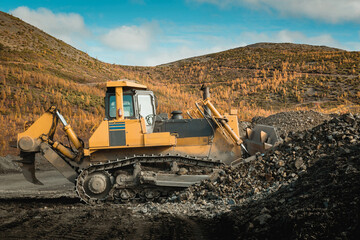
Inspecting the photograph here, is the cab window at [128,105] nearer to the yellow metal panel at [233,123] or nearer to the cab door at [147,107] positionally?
the cab door at [147,107]

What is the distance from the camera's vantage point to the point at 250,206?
7.23 metres

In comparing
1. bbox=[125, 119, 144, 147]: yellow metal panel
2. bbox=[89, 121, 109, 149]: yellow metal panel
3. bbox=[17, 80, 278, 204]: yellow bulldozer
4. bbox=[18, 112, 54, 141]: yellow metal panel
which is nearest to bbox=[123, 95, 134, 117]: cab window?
bbox=[17, 80, 278, 204]: yellow bulldozer

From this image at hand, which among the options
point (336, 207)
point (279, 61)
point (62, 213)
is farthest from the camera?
point (279, 61)

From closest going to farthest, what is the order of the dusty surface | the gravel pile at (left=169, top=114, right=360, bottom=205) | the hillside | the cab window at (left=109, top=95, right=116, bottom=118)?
1. the dusty surface
2. the gravel pile at (left=169, top=114, right=360, bottom=205)
3. the cab window at (left=109, top=95, right=116, bottom=118)
4. the hillside

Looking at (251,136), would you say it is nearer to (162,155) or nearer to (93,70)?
(162,155)

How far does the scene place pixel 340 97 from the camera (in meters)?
37.7

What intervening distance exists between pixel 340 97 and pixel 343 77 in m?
7.51

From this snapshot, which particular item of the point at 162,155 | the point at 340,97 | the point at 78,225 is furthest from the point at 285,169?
the point at 340,97

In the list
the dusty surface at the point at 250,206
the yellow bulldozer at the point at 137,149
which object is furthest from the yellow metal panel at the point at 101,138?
the dusty surface at the point at 250,206

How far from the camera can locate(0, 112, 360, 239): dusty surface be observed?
5.46 m

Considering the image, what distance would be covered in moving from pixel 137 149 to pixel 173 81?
50362 millimetres

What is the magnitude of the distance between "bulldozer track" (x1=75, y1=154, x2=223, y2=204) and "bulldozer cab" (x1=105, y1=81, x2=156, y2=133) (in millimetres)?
952

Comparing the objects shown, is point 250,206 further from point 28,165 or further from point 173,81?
point 173,81

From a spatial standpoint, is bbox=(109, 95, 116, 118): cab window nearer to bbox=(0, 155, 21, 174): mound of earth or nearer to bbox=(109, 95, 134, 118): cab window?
bbox=(109, 95, 134, 118): cab window
